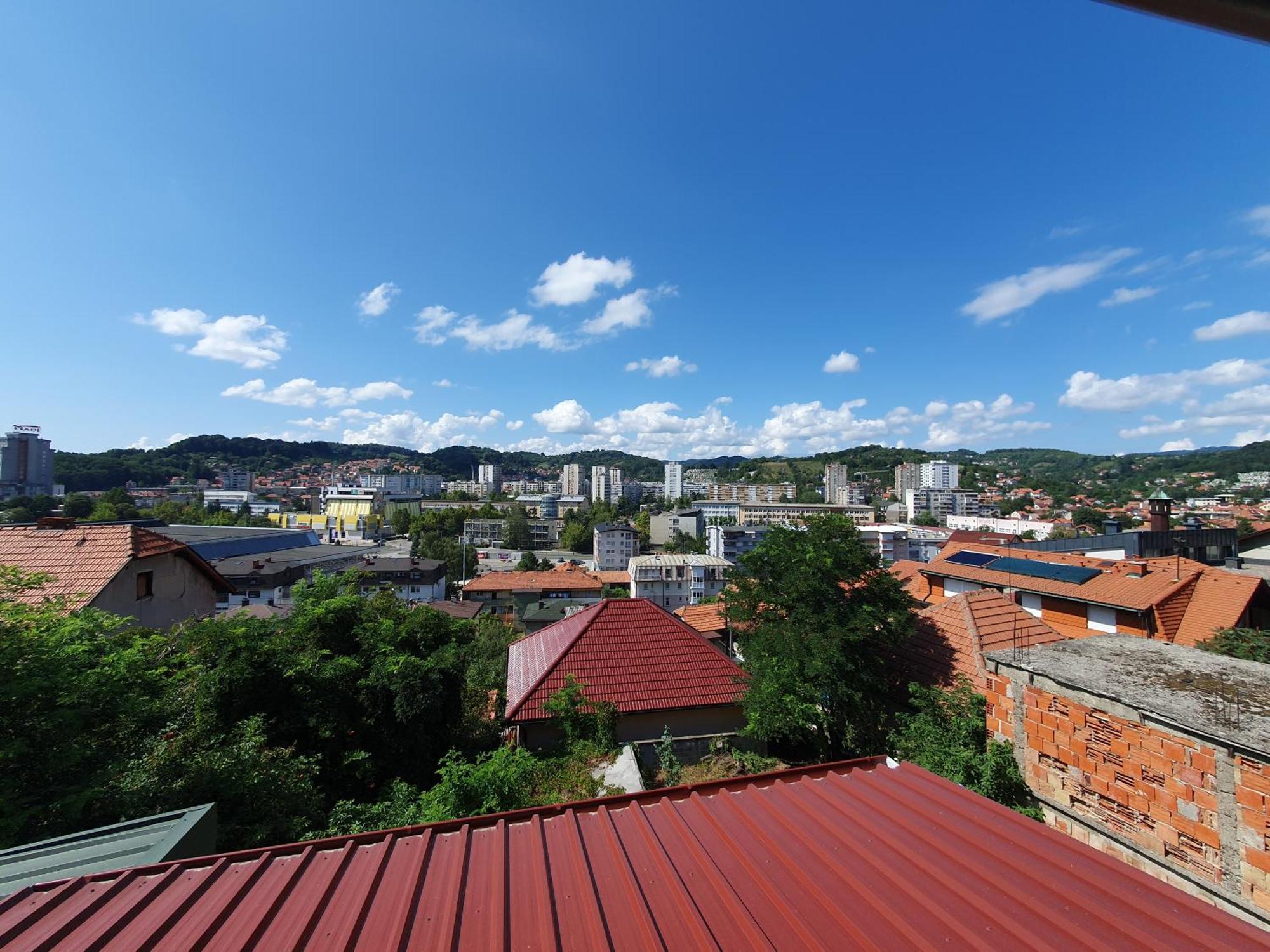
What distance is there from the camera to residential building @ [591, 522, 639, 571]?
67.7m

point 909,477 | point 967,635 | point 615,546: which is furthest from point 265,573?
point 909,477

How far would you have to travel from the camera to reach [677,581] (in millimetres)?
42000

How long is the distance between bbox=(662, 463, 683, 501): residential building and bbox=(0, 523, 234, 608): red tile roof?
137278 mm

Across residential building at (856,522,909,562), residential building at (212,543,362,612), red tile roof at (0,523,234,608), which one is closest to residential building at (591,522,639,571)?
residential building at (856,522,909,562)

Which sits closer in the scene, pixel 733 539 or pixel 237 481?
pixel 733 539

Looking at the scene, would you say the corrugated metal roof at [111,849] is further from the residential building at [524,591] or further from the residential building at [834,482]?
the residential building at [834,482]

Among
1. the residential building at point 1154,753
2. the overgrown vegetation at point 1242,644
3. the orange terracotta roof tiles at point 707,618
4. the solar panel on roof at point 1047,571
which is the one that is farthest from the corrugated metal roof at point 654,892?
the orange terracotta roof tiles at point 707,618

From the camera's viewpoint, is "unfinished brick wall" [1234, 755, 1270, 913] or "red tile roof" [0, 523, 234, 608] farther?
"red tile roof" [0, 523, 234, 608]

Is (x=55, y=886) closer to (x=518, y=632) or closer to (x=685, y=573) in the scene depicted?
(x=518, y=632)

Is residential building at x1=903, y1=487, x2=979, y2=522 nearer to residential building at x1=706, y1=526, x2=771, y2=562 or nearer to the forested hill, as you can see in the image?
the forested hill

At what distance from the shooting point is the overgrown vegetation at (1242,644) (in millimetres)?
9766

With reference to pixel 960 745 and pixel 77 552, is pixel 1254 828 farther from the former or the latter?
pixel 77 552

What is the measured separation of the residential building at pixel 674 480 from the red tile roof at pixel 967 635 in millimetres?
134785

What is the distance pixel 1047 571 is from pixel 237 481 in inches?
6539
